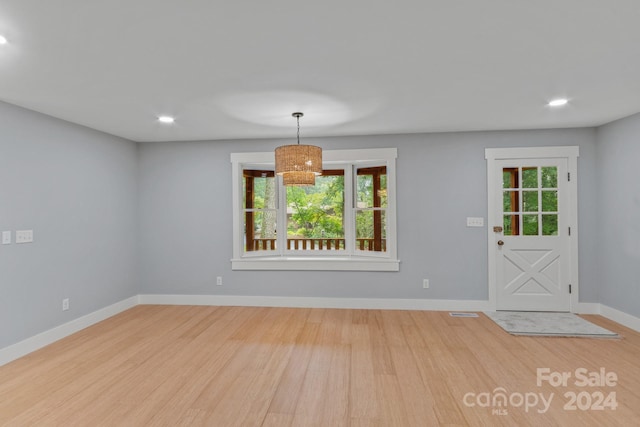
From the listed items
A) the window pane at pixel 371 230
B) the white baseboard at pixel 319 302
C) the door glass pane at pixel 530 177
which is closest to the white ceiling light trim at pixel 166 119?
the white baseboard at pixel 319 302

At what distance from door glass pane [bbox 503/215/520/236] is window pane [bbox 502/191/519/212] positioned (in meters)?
0.10

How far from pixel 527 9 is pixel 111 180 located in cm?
475

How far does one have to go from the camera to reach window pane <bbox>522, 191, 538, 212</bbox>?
14.2ft

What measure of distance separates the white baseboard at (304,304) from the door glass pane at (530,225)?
1077 mm

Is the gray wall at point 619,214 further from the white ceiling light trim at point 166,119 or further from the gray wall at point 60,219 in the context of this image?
the gray wall at point 60,219

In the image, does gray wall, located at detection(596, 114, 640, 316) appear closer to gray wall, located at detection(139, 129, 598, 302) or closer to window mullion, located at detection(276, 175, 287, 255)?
gray wall, located at detection(139, 129, 598, 302)

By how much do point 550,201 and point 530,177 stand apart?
0.40 metres

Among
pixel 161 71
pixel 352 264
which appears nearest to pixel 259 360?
pixel 352 264

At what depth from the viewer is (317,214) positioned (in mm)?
4949

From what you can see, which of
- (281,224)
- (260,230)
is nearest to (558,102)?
(281,224)

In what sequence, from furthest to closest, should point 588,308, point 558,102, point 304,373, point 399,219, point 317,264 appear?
point 317,264 < point 399,219 < point 588,308 < point 558,102 < point 304,373

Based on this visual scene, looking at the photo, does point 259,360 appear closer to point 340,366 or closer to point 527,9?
point 340,366

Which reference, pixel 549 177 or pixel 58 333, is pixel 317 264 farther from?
pixel 549 177

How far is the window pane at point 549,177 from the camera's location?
4.29 m
